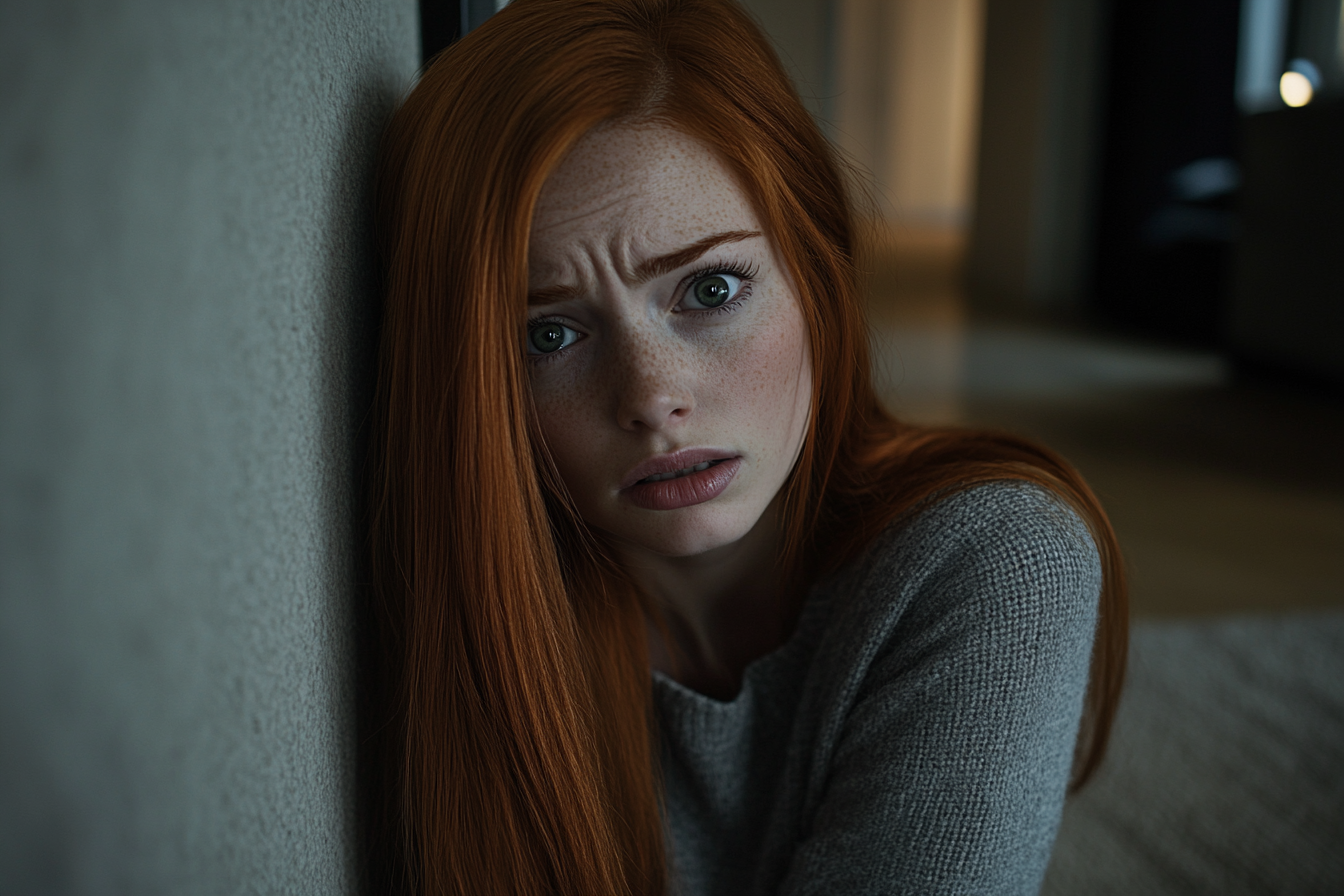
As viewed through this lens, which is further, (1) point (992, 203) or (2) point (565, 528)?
(1) point (992, 203)

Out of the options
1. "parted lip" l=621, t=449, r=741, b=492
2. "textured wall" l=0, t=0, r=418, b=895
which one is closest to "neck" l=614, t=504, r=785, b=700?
"parted lip" l=621, t=449, r=741, b=492

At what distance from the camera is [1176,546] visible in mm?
2418

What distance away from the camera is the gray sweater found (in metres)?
0.71

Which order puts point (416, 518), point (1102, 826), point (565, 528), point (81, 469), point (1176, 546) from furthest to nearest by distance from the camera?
point (1176, 546) < point (1102, 826) < point (565, 528) < point (416, 518) < point (81, 469)

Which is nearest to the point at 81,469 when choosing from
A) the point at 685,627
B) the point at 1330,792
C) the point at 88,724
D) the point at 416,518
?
the point at 88,724

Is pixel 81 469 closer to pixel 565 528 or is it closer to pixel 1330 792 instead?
pixel 565 528

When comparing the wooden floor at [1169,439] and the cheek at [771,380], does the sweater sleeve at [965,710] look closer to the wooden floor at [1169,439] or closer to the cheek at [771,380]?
the cheek at [771,380]

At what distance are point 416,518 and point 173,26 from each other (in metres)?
0.40

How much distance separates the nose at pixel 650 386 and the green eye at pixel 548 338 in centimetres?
5

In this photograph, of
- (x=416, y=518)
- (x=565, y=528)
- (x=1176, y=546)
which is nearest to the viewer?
(x=416, y=518)

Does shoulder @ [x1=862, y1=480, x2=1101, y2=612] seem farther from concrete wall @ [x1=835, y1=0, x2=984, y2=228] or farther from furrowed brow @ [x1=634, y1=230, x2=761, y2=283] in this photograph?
concrete wall @ [x1=835, y1=0, x2=984, y2=228]

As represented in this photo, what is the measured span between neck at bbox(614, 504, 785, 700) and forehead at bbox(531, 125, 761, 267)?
340mm

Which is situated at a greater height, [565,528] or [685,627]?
[565,528]

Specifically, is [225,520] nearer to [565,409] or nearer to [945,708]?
[565,409]
